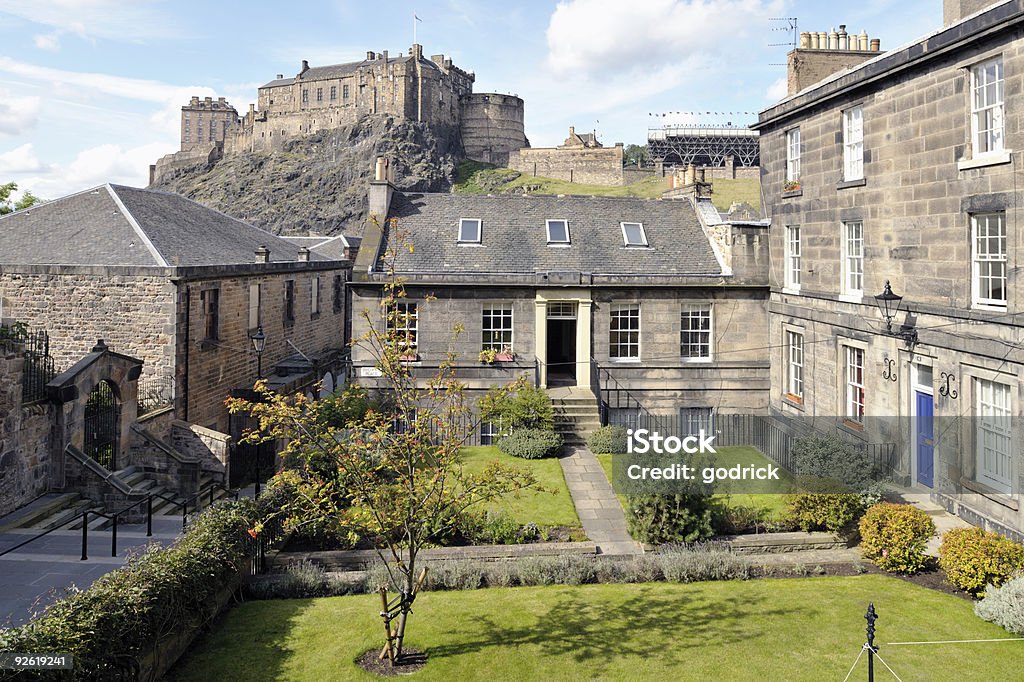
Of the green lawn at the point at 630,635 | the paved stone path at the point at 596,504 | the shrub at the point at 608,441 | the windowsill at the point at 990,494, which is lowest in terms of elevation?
the green lawn at the point at 630,635

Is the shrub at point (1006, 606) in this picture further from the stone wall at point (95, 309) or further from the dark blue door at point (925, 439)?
the stone wall at point (95, 309)

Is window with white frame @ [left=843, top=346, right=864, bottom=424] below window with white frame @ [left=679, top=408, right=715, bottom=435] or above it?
above

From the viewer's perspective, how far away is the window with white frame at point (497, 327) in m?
22.6

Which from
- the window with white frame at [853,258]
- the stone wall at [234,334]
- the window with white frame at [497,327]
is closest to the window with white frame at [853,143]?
the window with white frame at [853,258]

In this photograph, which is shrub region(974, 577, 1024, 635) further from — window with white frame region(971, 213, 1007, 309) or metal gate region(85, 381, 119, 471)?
metal gate region(85, 381, 119, 471)

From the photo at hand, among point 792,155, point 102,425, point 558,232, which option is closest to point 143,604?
point 102,425

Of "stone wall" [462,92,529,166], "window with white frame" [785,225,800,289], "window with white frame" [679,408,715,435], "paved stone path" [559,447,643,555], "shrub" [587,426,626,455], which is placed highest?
"stone wall" [462,92,529,166]

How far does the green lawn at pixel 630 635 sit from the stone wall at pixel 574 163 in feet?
337

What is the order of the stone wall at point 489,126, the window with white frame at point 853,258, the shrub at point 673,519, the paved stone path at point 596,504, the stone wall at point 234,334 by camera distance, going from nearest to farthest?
the shrub at point 673,519, the paved stone path at point 596,504, the window with white frame at point 853,258, the stone wall at point 234,334, the stone wall at point 489,126

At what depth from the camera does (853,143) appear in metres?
18.2

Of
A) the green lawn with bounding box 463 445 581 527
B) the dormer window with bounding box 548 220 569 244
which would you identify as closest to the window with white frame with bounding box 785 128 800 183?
the dormer window with bounding box 548 220 569 244

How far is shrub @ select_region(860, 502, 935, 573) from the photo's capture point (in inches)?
467

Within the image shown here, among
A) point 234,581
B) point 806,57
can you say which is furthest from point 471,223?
point 234,581

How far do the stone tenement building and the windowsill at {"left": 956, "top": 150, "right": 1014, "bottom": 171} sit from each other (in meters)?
105
